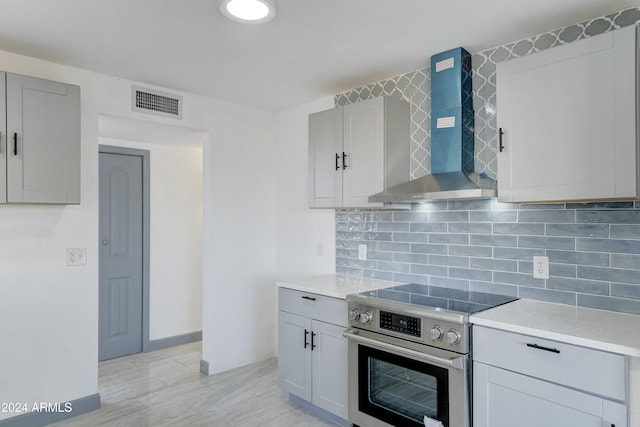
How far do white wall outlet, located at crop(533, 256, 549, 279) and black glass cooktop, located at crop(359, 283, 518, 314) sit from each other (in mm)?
192

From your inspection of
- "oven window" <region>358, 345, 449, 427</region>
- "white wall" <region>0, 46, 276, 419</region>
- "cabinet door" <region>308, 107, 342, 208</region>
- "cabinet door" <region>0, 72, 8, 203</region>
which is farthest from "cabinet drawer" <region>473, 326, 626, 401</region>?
"cabinet door" <region>0, 72, 8, 203</region>

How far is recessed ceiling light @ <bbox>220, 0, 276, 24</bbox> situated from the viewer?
1.94 meters

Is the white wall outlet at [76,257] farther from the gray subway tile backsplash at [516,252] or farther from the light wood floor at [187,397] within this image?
the gray subway tile backsplash at [516,252]

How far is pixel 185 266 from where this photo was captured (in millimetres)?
4484

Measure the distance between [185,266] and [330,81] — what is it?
2603mm

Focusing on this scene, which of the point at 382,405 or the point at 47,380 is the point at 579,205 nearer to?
the point at 382,405

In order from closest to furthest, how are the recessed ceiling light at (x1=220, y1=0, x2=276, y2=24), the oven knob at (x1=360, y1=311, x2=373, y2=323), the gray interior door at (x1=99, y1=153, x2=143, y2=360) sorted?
the recessed ceiling light at (x1=220, y1=0, x2=276, y2=24) → the oven knob at (x1=360, y1=311, x2=373, y2=323) → the gray interior door at (x1=99, y1=153, x2=143, y2=360)

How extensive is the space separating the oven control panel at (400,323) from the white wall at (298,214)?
1.19m

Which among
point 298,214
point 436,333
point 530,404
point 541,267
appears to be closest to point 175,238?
point 298,214

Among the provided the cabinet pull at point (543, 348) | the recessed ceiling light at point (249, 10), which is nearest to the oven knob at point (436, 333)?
the cabinet pull at point (543, 348)

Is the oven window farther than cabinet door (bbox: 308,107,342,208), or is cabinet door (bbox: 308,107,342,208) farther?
cabinet door (bbox: 308,107,342,208)

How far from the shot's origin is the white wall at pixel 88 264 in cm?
258

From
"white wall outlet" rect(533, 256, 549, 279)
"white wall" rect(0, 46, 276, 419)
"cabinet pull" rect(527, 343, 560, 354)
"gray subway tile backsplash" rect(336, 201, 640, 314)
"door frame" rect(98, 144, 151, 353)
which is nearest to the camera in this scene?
"cabinet pull" rect(527, 343, 560, 354)

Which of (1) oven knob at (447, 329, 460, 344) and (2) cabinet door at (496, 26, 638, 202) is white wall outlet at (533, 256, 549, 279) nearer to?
(2) cabinet door at (496, 26, 638, 202)
